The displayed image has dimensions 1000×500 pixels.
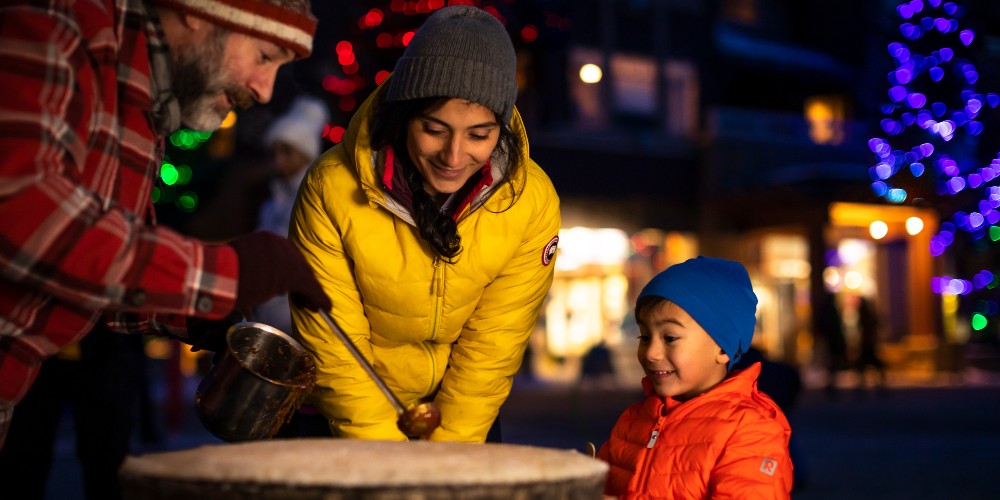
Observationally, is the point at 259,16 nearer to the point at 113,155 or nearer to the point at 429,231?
the point at 113,155

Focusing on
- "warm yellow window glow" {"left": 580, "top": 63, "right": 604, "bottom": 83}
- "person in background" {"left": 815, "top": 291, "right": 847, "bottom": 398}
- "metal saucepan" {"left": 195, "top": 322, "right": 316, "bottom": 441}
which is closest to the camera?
"metal saucepan" {"left": 195, "top": 322, "right": 316, "bottom": 441}

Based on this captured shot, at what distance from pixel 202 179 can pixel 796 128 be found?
10.9 metres

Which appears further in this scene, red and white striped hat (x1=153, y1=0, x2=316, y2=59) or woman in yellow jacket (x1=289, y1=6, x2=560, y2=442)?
woman in yellow jacket (x1=289, y1=6, x2=560, y2=442)

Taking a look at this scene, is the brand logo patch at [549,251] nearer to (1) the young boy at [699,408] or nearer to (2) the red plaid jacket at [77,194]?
(1) the young boy at [699,408]

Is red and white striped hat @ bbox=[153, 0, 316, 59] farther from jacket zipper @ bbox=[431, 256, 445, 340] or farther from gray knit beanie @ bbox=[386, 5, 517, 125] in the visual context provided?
jacket zipper @ bbox=[431, 256, 445, 340]

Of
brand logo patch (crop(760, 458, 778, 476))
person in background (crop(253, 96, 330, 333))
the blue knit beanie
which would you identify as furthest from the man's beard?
person in background (crop(253, 96, 330, 333))

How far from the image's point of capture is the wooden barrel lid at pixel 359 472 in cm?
146

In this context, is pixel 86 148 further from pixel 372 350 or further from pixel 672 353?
pixel 672 353

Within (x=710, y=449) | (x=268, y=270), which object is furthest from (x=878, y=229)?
(x=268, y=270)

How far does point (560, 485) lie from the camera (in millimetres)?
1585

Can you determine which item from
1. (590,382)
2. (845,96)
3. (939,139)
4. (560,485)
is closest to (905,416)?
(590,382)

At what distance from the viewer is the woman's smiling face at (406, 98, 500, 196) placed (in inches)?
95.9

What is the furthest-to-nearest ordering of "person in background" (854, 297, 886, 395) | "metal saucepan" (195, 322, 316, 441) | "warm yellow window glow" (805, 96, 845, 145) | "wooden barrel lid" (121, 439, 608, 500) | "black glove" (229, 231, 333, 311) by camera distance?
"warm yellow window glow" (805, 96, 845, 145) → "person in background" (854, 297, 886, 395) → "metal saucepan" (195, 322, 316, 441) → "black glove" (229, 231, 333, 311) → "wooden barrel lid" (121, 439, 608, 500)

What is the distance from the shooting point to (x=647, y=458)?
102 inches
